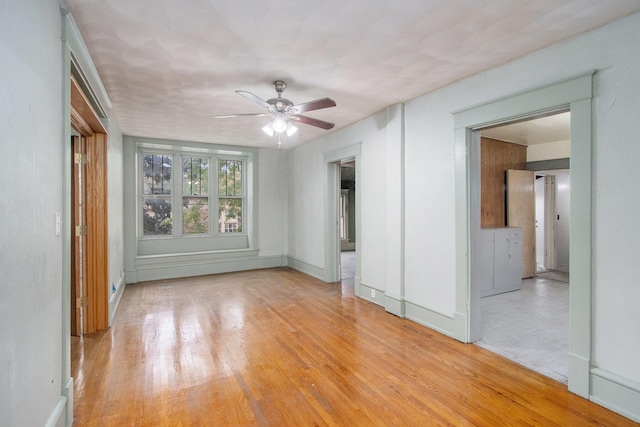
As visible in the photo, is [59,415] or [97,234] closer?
[59,415]

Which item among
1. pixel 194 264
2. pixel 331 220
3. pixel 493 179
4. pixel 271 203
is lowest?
pixel 194 264

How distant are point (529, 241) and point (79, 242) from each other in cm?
685

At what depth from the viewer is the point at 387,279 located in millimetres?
4098

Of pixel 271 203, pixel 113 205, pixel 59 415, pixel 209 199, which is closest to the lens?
pixel 59 415

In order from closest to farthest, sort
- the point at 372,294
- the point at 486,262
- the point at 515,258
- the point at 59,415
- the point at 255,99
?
1. the point at 59,415
2. the point at 255,99
3. the point at 372,294
4. the point at 486,262
5. the point at 515,258

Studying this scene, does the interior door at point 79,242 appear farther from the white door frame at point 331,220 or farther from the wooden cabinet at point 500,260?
the wooden cabinet at point 500,260

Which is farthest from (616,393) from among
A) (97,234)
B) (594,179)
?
(97,234)

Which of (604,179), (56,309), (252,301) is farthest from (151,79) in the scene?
(604,179)

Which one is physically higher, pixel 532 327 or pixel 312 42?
pixel 312 42

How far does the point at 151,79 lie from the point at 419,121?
9.54ft

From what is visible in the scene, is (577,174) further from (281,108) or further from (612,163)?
(281,108)

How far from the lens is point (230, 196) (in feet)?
22.4

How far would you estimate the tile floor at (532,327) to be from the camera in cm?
276

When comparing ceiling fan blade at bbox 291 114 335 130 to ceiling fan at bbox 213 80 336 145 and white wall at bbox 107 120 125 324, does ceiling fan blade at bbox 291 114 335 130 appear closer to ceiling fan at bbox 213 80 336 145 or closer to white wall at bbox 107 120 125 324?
ceiling fan at bbox 213 80 336 145
